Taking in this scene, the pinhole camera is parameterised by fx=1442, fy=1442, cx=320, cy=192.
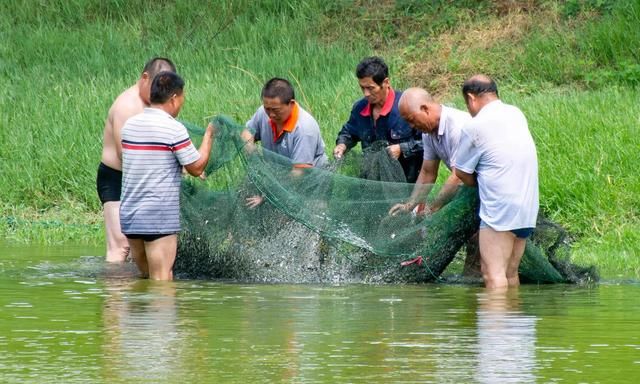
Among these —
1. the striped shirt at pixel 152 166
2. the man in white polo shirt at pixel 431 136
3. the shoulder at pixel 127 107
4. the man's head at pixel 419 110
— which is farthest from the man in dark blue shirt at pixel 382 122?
the shoulder at pixel 127 107

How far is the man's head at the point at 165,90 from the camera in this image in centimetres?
1029

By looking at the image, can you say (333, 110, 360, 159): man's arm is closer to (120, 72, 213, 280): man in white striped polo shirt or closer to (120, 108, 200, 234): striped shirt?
(120, 72, 213, 280): man in white striped polo shirt

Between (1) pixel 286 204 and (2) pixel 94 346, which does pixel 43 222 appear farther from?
(2) pixel 94 346

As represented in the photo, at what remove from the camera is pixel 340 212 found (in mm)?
10758

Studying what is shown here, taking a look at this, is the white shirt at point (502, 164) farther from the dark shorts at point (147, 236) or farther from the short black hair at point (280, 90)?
the dark shorts at point (147, 236)

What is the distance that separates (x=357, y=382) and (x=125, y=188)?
12.9ft

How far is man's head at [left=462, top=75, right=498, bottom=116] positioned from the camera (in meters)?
9.98

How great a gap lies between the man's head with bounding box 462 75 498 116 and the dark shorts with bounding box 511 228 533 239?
0.88m

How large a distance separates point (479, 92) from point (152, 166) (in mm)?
2368

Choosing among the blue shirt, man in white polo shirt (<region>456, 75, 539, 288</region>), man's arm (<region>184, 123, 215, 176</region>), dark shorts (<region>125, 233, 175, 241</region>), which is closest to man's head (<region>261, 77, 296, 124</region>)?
man's arm (<region>184, 123, 215, 176</region>)

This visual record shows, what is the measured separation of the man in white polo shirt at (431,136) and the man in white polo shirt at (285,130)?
0.89 meters

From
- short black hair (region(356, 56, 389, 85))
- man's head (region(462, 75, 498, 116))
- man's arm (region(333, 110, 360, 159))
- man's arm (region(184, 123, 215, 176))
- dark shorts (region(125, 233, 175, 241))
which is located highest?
short black hair (region(356, 56, 389, 85))

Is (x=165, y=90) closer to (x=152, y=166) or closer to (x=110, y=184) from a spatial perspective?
(x=152, y=166)

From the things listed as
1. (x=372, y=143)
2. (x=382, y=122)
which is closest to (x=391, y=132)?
(x=382, y=122)
